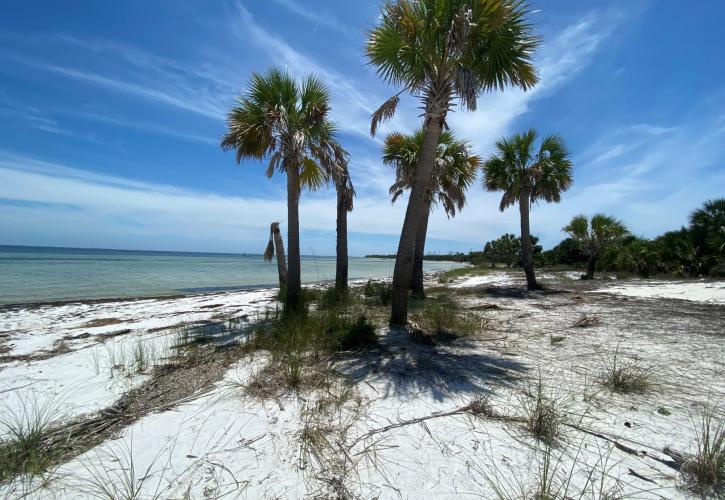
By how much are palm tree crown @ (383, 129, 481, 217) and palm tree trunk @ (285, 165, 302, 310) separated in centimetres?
493

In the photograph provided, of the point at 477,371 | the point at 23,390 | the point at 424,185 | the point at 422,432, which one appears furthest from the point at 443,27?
the point at 23,390

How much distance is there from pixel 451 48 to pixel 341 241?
781cm

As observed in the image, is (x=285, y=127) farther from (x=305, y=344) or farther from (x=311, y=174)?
(x=305, y=344)

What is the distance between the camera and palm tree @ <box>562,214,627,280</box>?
20188mm

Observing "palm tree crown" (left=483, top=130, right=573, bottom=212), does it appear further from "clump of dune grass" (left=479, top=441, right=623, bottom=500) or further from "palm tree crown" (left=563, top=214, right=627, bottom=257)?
"clump of dune grass" (left=479, top=441, right=623, bottom=500)

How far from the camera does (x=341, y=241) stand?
1274 centimetres

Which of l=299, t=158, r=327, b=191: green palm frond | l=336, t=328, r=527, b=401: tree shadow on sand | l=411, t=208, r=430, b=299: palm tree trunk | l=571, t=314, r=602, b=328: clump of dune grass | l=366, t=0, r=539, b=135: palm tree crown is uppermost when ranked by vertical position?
l=366, t=0, r=539, b=135: palm tree crown

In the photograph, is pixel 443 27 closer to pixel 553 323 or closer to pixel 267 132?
pixel 267 132

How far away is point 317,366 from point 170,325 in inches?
224

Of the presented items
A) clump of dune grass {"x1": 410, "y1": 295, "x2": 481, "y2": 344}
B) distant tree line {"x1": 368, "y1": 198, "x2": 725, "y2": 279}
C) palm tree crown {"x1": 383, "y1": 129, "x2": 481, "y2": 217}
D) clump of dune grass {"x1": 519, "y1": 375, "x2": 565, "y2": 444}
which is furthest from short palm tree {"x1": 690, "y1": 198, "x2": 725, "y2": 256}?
clump of dune grass {"x1": 519, "y1": 375, "x2": 565, "y2": 444}

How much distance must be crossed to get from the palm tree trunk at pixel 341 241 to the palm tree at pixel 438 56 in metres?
5.70

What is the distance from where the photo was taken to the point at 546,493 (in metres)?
1.99

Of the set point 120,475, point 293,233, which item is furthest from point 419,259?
point 120,475

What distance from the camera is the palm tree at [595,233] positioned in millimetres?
20188
